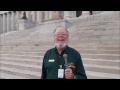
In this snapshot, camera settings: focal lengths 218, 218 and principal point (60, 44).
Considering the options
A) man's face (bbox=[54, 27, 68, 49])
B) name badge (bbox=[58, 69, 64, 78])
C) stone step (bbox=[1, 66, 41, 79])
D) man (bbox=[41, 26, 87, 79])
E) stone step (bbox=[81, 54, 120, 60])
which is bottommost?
stone step (bbox=[1, 66, 41, 79])

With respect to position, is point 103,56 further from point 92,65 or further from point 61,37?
point 61,37

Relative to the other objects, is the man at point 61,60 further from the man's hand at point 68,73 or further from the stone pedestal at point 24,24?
the stone pedestal at point 24,24

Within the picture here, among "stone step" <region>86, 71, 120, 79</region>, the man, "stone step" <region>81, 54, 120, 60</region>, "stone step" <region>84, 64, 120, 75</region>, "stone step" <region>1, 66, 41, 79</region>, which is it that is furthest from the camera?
"stone step" <region>1, 66, 41, 79</region>

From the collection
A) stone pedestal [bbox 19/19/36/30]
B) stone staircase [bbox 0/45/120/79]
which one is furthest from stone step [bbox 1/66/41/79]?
stone pedestal [bbox 19/19/36/30]

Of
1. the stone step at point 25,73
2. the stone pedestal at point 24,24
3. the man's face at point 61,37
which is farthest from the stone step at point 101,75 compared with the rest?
the stone pedestal at point 24,24

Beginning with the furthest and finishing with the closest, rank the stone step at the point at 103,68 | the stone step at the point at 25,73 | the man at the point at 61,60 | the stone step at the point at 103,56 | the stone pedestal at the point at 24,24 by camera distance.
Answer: the stone pedestal at the point at 24,24, the stone step at the point at 25,73, the stone step at the point at 103,56, the stone step at the point at 103,68, the man at the point at 61,60

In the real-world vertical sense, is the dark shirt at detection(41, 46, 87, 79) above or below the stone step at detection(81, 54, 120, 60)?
above

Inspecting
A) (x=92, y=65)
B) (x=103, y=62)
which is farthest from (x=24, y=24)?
(x=103, y=62)

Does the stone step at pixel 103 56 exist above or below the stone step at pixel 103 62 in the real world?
above

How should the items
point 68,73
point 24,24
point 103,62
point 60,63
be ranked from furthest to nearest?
point 24,24
point 103,62
point 60,63
point 68,73

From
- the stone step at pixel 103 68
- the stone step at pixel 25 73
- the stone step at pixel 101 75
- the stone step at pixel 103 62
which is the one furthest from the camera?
the stone step at pixel 25 73

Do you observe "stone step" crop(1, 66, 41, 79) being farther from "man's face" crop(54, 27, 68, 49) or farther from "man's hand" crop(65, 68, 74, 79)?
"man's hand" crop(65, 68, 74, 79)
